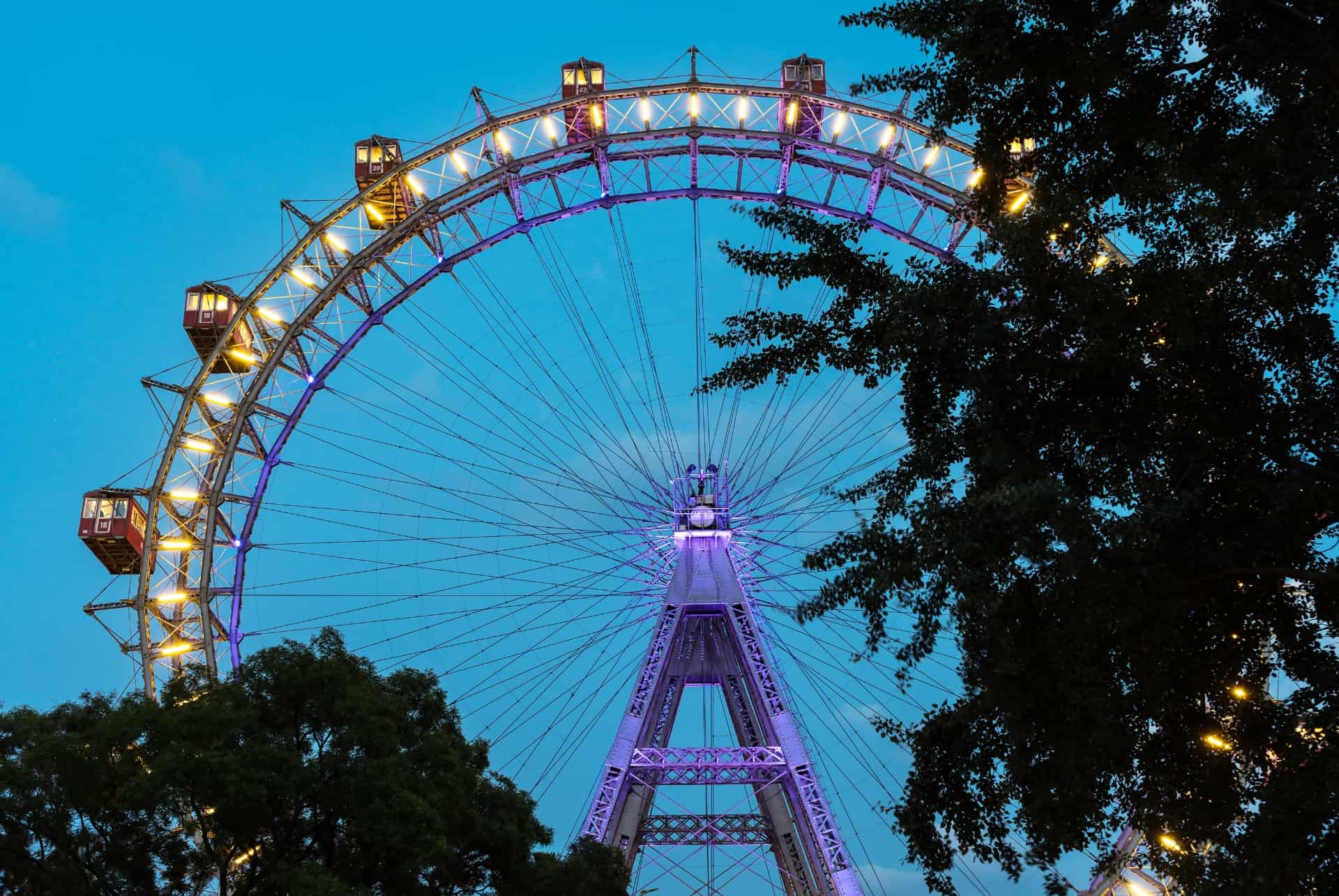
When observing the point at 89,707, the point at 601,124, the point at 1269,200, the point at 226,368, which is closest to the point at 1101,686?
the point at 1269,200

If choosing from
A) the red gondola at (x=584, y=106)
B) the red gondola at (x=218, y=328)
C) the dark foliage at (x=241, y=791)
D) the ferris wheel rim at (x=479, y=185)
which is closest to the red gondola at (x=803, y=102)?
the ferris wheel rim at (x=479, y=185)

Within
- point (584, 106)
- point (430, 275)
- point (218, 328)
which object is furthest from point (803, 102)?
point (218, 328)

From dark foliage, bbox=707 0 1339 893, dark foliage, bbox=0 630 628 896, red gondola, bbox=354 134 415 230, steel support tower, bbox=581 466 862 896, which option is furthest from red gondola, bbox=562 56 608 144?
dark foliage, bbox=707 0 1339 893

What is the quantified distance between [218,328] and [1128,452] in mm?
27640

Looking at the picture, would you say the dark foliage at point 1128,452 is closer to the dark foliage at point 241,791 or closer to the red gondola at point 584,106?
the dark foliage at point 241,791

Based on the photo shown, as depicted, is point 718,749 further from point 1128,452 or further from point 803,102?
point 1128,452

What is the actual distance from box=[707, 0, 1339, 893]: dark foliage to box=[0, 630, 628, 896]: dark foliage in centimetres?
869

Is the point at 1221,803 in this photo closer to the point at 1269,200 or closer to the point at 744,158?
the point at 1269,200

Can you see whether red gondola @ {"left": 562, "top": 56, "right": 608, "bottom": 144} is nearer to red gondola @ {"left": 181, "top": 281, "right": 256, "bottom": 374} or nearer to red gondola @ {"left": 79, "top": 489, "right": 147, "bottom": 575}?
red gondola @ {"left": 181, "top": 281, "right": 256, "bottom": 374}

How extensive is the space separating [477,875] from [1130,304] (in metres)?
14.7

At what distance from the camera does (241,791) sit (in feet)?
58.6

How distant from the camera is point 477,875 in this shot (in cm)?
2175

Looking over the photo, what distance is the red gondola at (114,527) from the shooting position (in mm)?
32656

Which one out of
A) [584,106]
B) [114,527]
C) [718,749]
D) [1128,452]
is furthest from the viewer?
[584,106]
